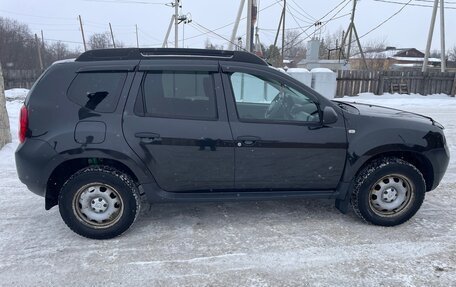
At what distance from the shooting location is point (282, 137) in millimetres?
3521

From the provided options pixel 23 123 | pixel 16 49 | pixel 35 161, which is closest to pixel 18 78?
pixel 23 123

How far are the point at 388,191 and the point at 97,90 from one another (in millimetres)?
3134

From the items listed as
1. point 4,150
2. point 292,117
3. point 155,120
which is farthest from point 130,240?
point 4,150

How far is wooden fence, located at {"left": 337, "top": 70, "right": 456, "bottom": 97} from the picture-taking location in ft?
59.6

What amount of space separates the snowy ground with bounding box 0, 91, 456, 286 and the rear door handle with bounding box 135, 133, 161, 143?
0.98 meters

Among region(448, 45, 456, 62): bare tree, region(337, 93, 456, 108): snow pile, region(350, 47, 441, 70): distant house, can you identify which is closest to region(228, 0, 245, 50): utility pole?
region(337, 93, 456, 108): snow pile

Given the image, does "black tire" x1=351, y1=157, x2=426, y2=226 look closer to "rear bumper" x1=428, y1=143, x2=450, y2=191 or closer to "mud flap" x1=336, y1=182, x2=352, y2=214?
"mud flap" x1=336, y1=182, x2=352, y2=214

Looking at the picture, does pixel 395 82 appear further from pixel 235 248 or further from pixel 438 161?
pixel 235 248

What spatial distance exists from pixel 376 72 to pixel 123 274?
18448 millimetres

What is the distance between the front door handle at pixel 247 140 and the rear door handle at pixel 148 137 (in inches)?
30.4

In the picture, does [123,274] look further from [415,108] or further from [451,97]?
[451,97]

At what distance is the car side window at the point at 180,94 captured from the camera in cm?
347

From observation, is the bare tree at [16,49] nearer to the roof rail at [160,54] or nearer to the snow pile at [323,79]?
the snow pile at [323,79]

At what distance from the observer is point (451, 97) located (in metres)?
18.6
